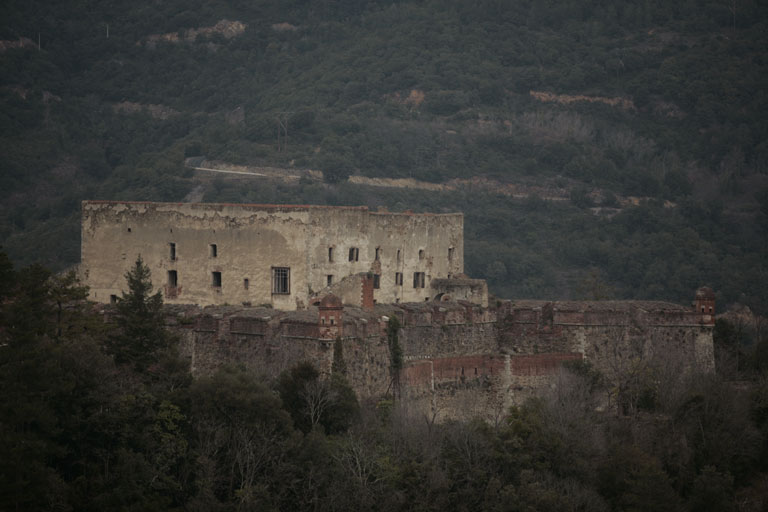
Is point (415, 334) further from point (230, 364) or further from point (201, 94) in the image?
point (201, 94)

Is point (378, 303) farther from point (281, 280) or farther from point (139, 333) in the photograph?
point (139, 333)

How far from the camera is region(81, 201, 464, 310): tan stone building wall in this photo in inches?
1912

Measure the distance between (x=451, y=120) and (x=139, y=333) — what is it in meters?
79.3

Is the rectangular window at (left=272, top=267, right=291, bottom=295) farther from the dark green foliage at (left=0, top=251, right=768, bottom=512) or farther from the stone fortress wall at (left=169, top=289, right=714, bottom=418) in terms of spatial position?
the dark green foliage at (left=0, top=251, right=768, bottom=512)

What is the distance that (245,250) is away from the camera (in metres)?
48.9

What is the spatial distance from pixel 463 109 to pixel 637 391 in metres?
73.5

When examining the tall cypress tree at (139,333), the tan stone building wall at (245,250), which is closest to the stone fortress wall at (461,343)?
the tan stone building wall at (245,250)

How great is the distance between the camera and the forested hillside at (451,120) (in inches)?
3607

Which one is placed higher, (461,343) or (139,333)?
(139,333)

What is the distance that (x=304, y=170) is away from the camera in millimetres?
96625

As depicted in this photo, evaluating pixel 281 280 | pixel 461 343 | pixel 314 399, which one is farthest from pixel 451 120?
pixel 314 399

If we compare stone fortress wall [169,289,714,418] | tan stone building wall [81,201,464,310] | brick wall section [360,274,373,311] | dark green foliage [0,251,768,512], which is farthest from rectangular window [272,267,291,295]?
dark green foliage [0,251,768,512]

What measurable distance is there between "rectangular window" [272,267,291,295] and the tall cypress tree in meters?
6.59

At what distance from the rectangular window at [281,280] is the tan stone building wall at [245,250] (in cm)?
3
